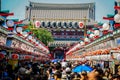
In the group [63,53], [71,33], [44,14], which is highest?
[44,14]

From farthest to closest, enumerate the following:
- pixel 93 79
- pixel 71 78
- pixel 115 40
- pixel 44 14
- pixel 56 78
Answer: pixel 44 14
pixel 115 40
pixel 71 78
pixel 56 78
pixel 93 79

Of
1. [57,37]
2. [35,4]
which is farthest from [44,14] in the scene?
[57,37]

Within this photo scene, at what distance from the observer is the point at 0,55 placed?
14781 mm

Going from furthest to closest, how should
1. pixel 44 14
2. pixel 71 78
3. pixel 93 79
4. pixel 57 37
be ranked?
pixel 44 14 < pixel 57 37 < pixel 71 78 < pixel 93 79

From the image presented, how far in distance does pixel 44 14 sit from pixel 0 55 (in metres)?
92.8

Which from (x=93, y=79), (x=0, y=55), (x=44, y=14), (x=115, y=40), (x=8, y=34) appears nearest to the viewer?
(x=93, y=79)

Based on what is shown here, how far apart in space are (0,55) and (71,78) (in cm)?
489

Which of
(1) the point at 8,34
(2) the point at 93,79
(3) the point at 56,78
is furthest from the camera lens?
(1) the point at 8,34

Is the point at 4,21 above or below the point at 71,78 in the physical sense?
above

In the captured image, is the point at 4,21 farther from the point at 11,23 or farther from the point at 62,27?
the point at 62,27

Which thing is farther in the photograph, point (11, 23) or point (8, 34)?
point (11, 23)

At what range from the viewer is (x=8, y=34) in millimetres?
22953

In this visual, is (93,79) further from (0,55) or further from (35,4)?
(35,4)

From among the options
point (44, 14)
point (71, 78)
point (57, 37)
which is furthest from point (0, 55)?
point (44, 14)
